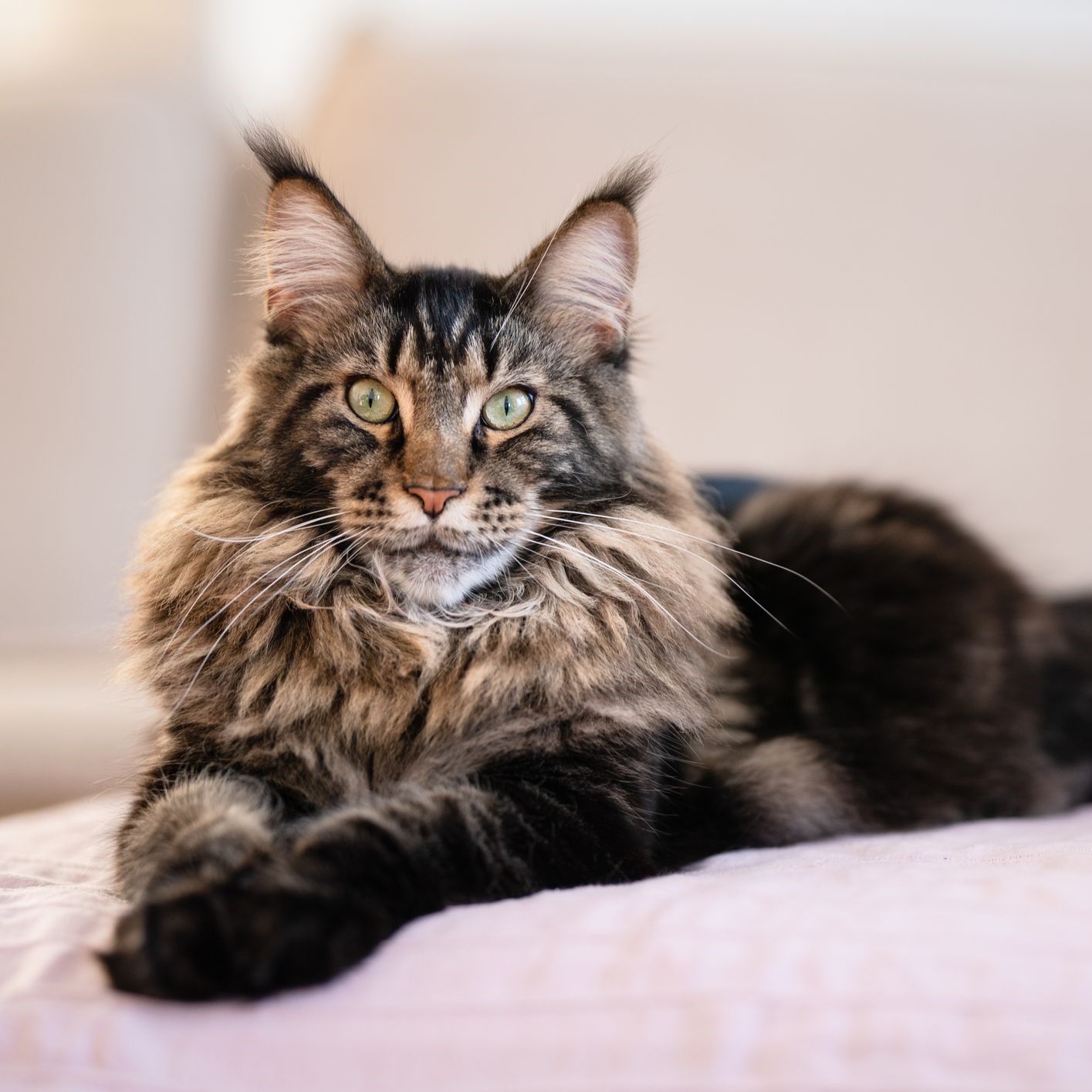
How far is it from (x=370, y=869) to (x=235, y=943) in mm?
169

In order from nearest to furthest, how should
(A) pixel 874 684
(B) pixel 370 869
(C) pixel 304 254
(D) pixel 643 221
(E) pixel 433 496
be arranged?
(B) pixel 370 869, (E) pixel 433 496, (C) pixel 304 254, (A) pixel 874 684, (D) pixel 643 221

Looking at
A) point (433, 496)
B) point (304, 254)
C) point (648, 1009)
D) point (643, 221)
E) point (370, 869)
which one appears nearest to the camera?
point (648, 1009)

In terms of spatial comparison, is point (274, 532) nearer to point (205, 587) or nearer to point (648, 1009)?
point (205, 587)

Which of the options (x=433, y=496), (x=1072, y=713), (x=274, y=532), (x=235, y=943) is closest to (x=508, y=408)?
(x=433, y=496)

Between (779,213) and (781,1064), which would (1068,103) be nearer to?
(779,213)

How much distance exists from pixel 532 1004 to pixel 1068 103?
9.31ft

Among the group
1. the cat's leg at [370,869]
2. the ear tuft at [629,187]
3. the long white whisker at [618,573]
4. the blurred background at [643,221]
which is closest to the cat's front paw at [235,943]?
the cat's leg at [370,869]

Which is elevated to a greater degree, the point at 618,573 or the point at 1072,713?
the point at 618,573

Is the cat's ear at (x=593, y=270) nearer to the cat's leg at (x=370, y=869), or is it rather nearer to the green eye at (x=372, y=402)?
the green eye at (x=372, y=402)

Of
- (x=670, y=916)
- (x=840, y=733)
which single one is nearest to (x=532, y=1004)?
(x=670, y=916)

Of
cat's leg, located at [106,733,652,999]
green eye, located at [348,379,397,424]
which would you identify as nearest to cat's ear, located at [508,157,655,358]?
green eye, located at [348,379,397,424]

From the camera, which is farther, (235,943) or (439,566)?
(439,566)

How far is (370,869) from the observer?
95 cm

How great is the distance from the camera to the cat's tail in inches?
73.5
